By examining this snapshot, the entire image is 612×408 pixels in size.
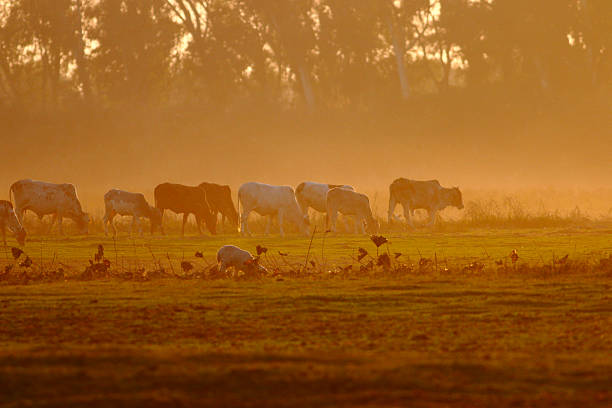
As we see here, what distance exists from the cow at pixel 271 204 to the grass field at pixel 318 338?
12.4 meters

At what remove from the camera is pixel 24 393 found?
26.3 feet

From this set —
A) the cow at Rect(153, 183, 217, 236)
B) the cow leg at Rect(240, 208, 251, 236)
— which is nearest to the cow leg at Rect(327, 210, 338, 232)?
the cow leg at Rect(240, 208, 251, 236)

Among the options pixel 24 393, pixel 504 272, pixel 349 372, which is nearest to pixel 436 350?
pixel 349 372

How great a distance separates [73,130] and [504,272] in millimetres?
61349

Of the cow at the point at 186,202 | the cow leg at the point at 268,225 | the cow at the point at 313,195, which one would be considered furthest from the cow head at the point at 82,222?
the cow at the point at 313,195

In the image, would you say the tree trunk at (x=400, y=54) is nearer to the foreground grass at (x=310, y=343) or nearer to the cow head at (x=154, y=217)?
the cow head at (x=154, y=217)

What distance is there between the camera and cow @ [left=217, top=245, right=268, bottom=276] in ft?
54.5

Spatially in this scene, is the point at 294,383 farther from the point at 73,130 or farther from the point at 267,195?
the point at 73,130

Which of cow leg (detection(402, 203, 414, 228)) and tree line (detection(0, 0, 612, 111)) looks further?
tree line (detection(0, 0, 612, 111))

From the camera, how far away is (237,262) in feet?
56.2

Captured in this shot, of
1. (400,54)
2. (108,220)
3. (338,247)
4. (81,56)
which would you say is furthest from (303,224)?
(81,56)

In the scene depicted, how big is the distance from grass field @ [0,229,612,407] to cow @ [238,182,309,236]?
40.7 ft

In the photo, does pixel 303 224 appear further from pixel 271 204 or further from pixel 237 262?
pixel 237 262

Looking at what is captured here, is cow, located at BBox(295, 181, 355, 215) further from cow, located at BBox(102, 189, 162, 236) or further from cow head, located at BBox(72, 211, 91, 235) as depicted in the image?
cow head, located at BBox(72, 211, 91, 235)
